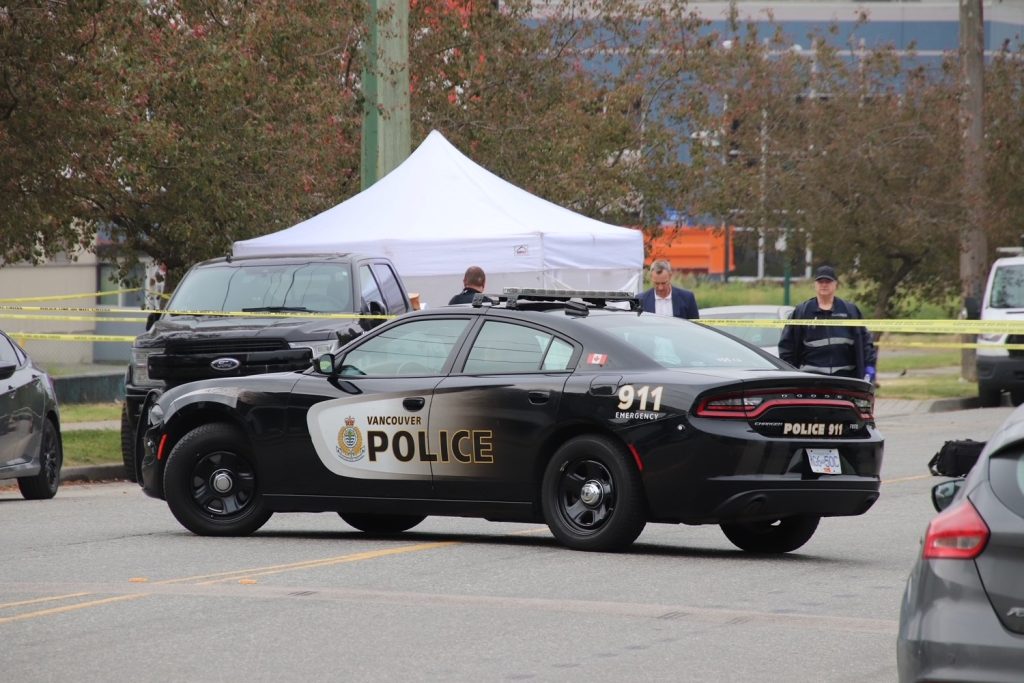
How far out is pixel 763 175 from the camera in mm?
37594

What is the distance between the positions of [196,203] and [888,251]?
53.8ft

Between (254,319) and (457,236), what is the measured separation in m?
3.92

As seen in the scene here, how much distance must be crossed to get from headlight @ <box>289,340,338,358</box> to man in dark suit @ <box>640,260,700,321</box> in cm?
276

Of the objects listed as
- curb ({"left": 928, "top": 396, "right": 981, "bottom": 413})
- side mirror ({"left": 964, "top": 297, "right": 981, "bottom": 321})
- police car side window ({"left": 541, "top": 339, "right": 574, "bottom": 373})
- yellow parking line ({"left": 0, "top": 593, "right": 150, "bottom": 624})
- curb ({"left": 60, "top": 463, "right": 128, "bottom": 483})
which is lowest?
curb ({"left": 60, "top": 463, "right": 128, "bottom": 483})

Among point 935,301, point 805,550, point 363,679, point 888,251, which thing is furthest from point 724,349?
point 935,301

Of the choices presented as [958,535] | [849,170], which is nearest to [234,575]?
[958,535]

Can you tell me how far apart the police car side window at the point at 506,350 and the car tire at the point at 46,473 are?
19.1 feet

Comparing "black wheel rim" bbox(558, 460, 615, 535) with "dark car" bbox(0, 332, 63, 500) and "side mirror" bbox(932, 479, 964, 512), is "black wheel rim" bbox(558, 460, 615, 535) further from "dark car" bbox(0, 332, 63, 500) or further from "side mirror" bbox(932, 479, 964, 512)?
"dark car" bbox(0, 332, 63, 500)

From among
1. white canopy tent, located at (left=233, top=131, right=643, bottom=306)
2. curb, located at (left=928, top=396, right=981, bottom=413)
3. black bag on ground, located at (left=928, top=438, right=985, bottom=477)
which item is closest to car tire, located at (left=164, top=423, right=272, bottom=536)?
black bag on ground, located at (left=928, top=438, right=985, bottom=477)

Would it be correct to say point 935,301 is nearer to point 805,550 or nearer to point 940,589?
point 805,550

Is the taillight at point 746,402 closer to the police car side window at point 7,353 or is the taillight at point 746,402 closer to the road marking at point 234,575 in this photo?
the road marking at point 234,575

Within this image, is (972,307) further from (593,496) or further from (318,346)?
(593,496)

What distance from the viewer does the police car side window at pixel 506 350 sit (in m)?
11.5

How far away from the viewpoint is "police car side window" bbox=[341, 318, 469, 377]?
11.8m
